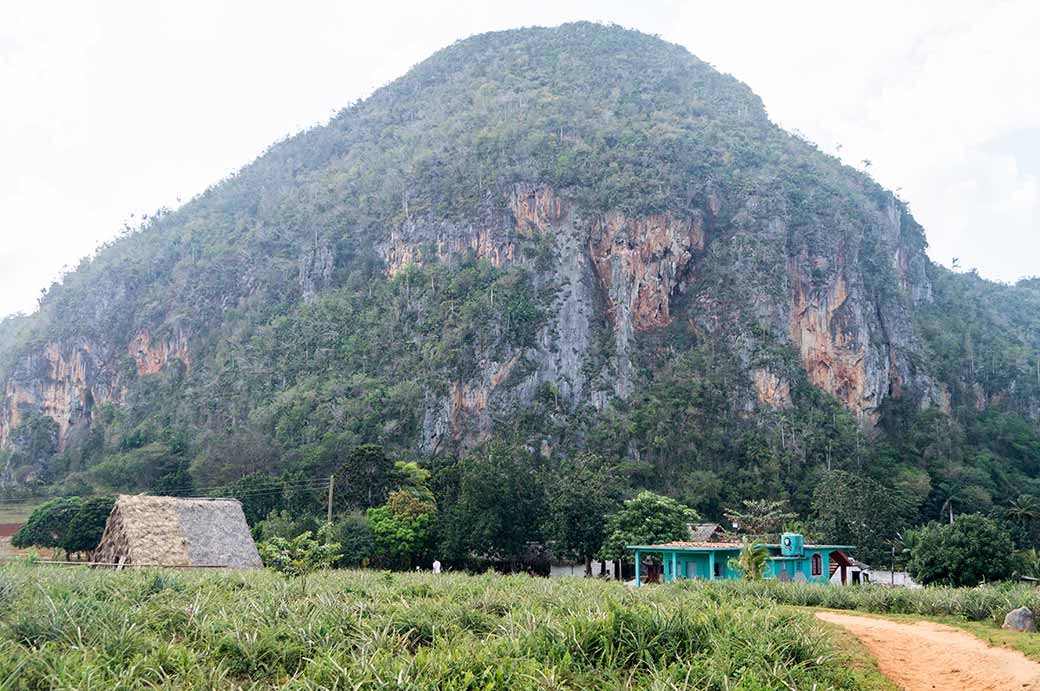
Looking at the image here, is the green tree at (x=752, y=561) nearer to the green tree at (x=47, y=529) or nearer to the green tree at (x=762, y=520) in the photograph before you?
the green tree at (x=762, y=520)

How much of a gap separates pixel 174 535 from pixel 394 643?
17456 millimetres

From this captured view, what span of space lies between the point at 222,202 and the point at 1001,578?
356ft

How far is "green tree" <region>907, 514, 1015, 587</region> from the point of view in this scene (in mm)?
25438

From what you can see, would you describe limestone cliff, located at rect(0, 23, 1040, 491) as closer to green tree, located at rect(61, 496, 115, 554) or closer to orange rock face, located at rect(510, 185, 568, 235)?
orange rock face, located at rect(510, 185, 568, 235)

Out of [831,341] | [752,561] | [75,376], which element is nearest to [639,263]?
[831,341]

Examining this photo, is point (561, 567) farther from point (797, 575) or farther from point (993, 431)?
point (993, 431)

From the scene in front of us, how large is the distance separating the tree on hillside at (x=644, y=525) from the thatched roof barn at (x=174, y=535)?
17.4 metres

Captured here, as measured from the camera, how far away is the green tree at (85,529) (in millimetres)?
43781

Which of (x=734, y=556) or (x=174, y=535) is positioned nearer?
(x=174, y=535)

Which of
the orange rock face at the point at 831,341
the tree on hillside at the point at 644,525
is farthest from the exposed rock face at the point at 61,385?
the tree on hillside at the point at 644,525

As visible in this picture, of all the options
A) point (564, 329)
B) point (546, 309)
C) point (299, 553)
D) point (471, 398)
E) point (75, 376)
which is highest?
point (546, 309)

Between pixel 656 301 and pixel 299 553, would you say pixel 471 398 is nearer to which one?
pixel 656 301

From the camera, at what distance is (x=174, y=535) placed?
24.1 m

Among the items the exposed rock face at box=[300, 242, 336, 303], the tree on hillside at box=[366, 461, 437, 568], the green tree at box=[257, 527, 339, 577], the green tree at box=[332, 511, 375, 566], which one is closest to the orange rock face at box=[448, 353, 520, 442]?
the tree on hillside at box=[366, 461, 437, 568]
